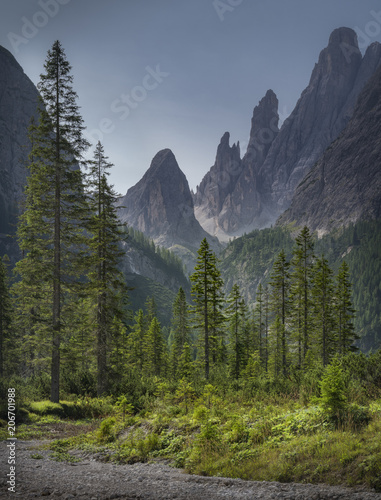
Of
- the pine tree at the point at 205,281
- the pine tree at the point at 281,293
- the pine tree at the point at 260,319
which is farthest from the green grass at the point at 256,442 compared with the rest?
the pine tree at the point at 260,319

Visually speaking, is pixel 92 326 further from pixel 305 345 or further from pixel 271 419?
pixel 305 345

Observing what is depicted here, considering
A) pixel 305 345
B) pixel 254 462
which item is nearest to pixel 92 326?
pixel 254 462

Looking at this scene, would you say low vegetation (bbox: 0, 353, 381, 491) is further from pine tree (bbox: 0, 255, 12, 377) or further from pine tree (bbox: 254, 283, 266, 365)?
pine tree (bbox: 254, 283, 266, 365)

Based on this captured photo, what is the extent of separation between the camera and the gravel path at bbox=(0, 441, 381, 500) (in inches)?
205

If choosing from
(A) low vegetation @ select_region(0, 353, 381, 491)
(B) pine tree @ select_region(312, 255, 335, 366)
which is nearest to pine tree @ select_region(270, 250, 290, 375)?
(B) pine tree @ select_region(312, 255, 335, 366)

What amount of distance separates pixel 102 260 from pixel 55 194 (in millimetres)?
4793

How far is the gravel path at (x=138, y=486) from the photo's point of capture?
5.20 metres

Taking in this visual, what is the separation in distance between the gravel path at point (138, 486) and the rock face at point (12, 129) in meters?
148

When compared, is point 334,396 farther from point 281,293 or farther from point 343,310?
point 343,310

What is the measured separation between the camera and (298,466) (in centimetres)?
609

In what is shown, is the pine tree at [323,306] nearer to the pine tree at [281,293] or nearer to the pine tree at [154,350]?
the pine tree at [281,293]

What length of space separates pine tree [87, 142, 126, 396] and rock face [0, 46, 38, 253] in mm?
134102

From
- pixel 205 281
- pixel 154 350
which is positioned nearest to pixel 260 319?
pixel 154 350

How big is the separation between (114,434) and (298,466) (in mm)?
7128
